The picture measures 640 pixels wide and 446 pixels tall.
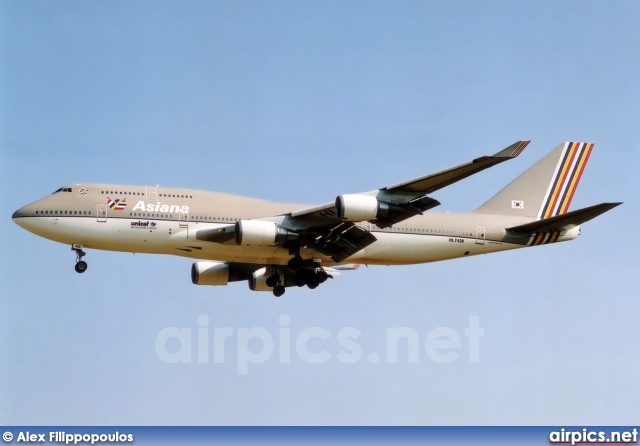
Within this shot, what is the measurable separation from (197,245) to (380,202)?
8.19 m

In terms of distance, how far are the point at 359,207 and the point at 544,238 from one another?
38.6 ft

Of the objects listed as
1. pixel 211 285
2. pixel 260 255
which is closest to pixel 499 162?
pixel 260 255

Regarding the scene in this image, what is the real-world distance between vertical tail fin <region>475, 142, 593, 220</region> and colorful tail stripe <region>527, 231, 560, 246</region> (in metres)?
1.91

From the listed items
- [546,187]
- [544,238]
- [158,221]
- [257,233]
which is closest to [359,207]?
[257,233]

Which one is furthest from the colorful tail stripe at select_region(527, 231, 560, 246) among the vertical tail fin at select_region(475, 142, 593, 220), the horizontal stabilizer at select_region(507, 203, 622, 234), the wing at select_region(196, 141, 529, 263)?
the wing at select_region(196, 141, 529, 263)

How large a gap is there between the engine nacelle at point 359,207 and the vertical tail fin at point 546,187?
9811 millimetres

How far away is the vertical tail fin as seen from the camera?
162 ft

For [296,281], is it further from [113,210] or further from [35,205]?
[35,205]

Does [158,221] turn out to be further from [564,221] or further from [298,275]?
[564,221]

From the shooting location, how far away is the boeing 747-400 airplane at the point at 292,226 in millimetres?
41062

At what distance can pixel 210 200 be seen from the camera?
144 feet

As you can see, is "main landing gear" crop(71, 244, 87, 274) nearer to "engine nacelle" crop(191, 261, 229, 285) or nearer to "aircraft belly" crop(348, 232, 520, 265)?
"engine nacelle" crop(191, 261, 229, 285)

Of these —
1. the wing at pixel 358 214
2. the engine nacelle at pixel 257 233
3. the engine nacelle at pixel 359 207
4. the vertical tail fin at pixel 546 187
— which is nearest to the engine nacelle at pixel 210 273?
the wing at pixel 358 214

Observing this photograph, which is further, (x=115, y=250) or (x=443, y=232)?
(x=443, y=232)
